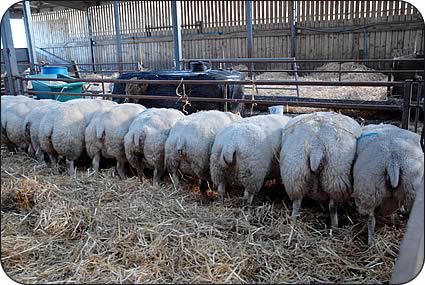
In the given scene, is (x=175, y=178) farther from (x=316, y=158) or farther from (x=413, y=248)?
(x=413, y=248)

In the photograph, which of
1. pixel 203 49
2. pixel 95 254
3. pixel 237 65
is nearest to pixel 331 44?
pixel 237 65

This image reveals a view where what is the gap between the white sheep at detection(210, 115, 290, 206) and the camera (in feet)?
9.32

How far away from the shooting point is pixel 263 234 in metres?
2.46

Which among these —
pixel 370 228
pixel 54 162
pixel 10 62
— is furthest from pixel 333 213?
pixel 10 62

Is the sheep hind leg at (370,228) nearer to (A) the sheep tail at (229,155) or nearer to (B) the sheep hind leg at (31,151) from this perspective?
(A) the sheep tail at (229,155)

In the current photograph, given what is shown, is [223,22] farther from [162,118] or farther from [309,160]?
[309,160]

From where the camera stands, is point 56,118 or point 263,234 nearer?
point 263,234

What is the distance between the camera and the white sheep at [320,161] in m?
2.50

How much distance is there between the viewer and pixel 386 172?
230cm

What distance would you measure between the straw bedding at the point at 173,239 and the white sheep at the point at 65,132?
0.78m

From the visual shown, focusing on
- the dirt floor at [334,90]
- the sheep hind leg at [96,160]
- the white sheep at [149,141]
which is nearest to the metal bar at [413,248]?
A: the white sheep at [149,141]

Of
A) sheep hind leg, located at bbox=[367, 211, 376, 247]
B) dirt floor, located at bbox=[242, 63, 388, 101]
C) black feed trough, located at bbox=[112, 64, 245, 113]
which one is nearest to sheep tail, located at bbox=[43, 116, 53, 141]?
black feed trough, located at bbox=[112, 64, 245, 113]

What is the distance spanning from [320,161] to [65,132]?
2578 mm

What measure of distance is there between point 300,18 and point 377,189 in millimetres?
10338
